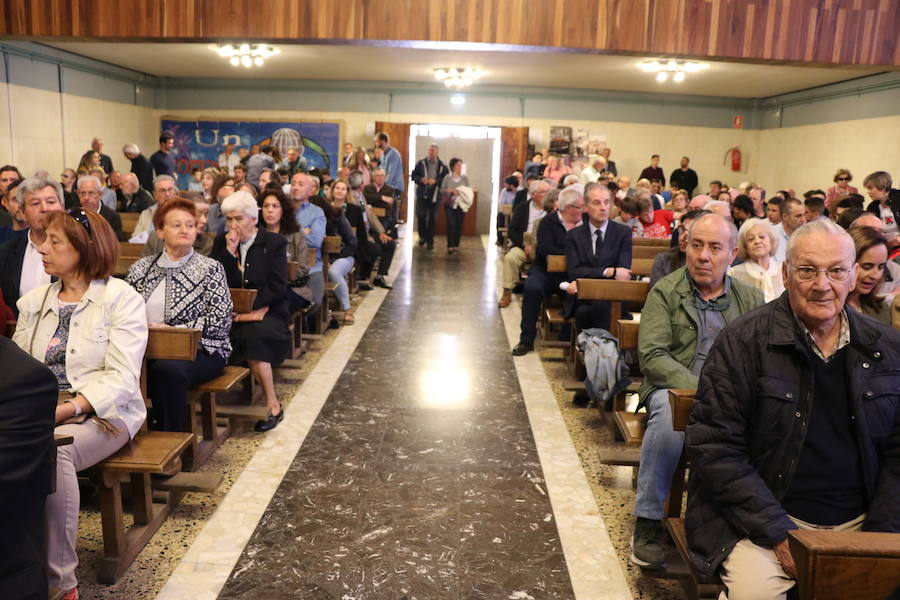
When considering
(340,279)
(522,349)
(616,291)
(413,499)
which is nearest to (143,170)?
(340,279)

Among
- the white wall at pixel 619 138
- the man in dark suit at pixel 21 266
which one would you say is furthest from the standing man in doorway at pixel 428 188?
the man in dark suit at pixel 21 266

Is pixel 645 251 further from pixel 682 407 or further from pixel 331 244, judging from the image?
pixel 682 407

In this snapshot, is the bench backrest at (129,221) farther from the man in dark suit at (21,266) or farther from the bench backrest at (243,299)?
the man in dark suit at (21,266)

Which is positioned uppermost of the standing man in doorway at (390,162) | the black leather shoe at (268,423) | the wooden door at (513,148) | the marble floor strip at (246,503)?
the wooden door at (513,148)

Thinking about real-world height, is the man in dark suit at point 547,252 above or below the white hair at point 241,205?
below

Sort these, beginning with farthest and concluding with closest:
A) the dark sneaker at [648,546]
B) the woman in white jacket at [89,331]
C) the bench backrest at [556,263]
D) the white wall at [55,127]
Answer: the white wall at [55,127], the bench backrest at [556,263], the dark sneaker at [648,546], the woman in white jacket at [89,331]

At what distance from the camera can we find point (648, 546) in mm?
2609

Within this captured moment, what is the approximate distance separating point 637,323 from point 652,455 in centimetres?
71

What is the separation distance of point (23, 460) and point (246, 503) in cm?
158

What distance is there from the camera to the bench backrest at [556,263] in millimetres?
5464

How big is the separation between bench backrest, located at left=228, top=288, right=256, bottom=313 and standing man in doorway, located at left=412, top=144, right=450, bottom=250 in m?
8.10

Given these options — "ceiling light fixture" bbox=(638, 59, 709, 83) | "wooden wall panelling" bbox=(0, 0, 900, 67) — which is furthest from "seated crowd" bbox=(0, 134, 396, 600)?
"ceiling light fixture" bbox=(638, 59, 709, 83)

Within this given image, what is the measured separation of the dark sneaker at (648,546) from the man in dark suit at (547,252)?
3022 mm

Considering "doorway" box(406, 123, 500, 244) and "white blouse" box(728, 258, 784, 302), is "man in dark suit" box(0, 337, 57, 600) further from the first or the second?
"doorway" box(406, 123, 500, 244)
